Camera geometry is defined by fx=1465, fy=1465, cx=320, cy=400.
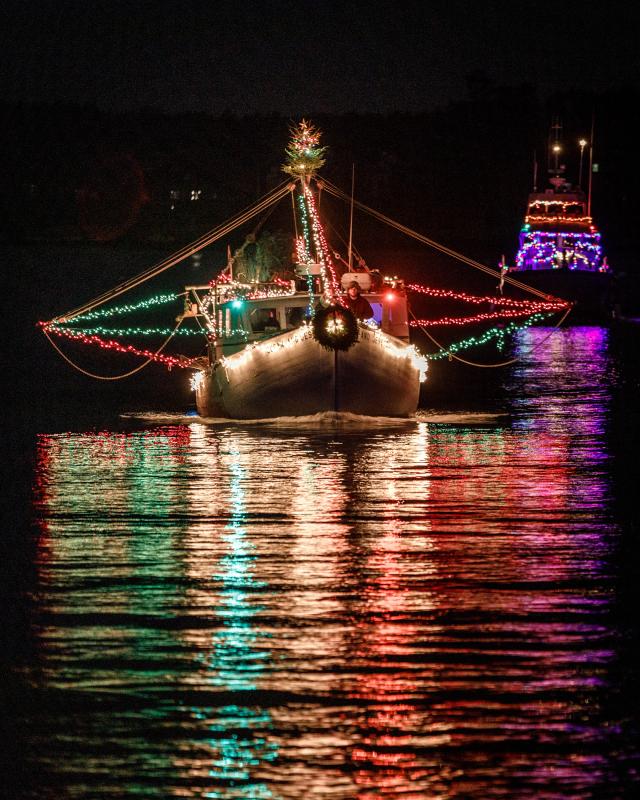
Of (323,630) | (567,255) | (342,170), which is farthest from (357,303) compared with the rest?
(342,170)

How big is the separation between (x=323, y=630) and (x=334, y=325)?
14122 mm

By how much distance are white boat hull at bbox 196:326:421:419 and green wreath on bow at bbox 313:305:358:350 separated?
27cm

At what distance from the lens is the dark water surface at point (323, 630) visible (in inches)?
319

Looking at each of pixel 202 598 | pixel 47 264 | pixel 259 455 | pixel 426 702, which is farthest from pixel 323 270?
pixel 47 264

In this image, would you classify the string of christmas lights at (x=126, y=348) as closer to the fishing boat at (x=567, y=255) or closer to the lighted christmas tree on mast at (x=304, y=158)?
the lighted christmas tree on mast at (x=304, y=158)

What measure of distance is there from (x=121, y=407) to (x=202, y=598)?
18390mm

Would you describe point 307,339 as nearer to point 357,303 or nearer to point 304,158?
point 357,303

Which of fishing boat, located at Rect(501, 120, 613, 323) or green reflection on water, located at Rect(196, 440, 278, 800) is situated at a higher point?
fishing boat, located at Rect(501, 120, 613, 323)

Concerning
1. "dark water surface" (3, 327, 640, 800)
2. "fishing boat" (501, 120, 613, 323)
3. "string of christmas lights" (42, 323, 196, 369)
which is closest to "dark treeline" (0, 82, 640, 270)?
"fishing boat" (501, 120, 613, 323)

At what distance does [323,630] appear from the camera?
10719 millimetres

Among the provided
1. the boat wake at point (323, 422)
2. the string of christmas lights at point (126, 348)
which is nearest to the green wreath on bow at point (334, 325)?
the boat wake at point (323, 422)

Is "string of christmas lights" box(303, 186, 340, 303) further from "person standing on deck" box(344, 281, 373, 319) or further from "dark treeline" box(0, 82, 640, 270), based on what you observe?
"dark treeline" box(0, 82, 640, 270)

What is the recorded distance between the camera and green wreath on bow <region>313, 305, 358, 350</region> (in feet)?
80.4

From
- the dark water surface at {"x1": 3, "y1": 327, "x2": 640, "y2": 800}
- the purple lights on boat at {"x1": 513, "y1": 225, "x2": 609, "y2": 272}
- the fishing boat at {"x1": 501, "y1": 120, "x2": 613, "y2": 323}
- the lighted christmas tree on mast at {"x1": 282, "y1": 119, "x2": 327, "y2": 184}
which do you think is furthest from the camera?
the purple lights on boat at {"x1": 513, "y1": 225, "x2": 609, "y2": 272}
